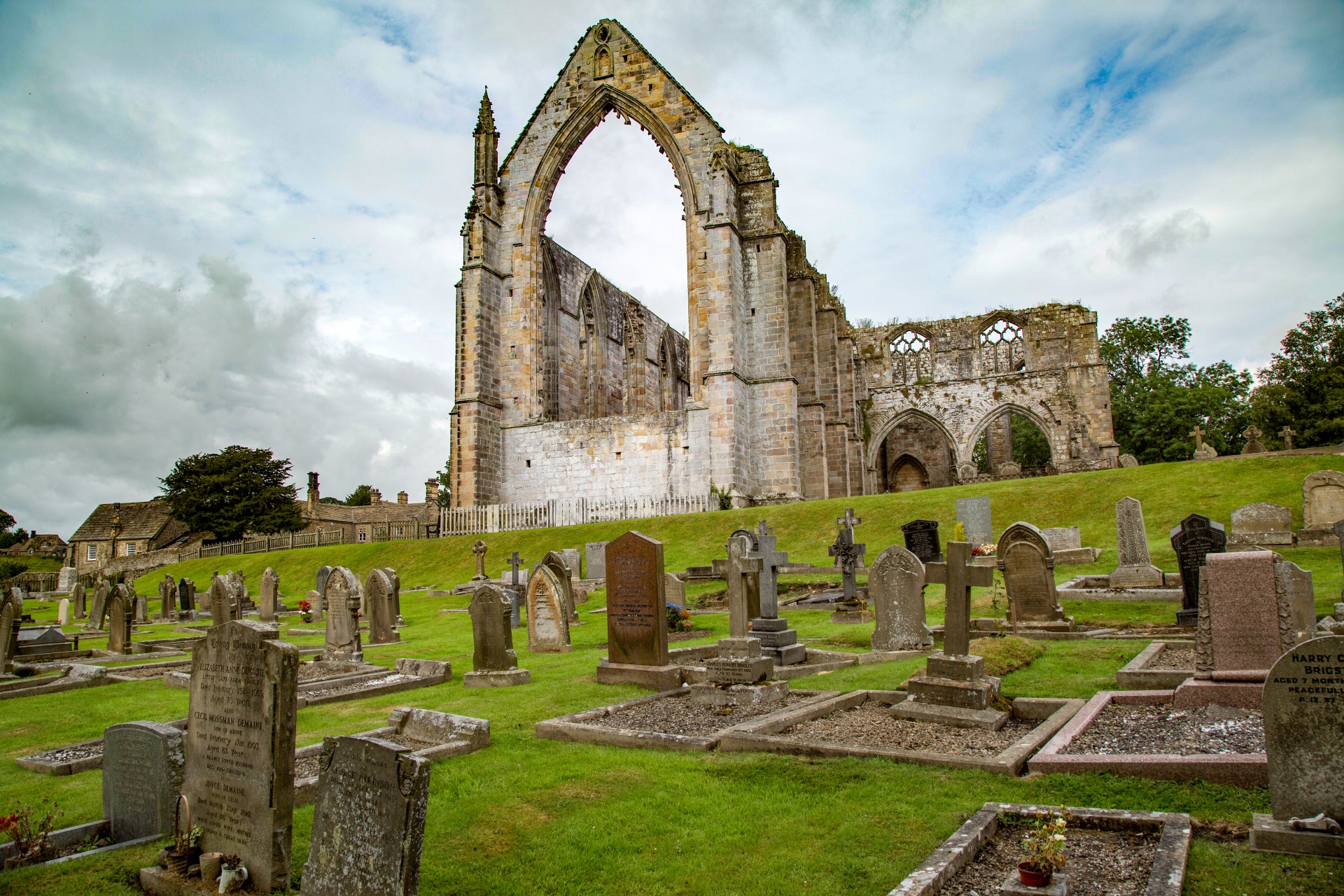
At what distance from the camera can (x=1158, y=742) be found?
500cm

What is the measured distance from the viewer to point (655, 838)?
4.02 metres

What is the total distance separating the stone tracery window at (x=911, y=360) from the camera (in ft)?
126

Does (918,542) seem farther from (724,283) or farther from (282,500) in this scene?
(282,500)

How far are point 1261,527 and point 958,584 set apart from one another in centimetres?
1083

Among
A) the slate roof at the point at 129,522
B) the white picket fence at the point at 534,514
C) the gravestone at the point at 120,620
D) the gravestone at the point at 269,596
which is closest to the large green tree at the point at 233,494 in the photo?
the slate roof at the point at 129,522

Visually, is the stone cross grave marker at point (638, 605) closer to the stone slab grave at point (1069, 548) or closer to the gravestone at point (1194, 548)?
the gravestone at point (1194, 548)

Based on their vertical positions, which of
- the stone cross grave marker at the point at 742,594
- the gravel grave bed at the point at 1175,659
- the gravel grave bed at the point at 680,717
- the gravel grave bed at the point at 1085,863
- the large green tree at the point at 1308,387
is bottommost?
the gravel grave bed at the point at 680,717

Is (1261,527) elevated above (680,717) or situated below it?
above

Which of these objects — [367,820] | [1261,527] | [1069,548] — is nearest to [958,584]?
[367,820]

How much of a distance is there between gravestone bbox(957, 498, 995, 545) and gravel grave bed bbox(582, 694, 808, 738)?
37.2ft

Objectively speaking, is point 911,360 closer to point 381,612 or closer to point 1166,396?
point 1166,396

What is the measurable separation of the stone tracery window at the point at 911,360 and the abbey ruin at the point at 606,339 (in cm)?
688

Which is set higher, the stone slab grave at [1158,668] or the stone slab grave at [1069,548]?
the stone slab grave at [1069,548]

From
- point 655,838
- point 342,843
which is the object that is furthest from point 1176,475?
point 342,843
